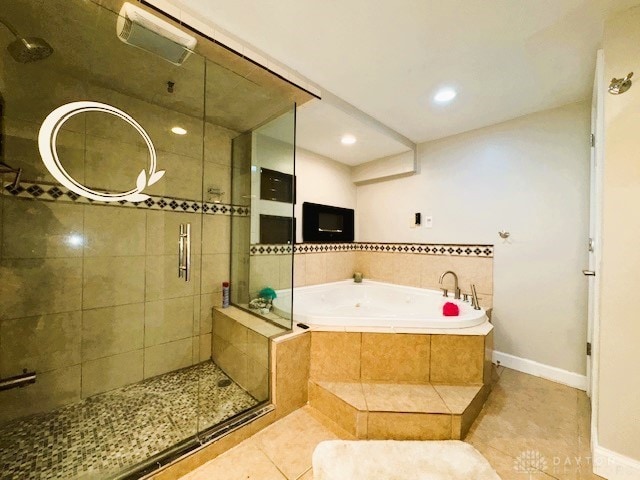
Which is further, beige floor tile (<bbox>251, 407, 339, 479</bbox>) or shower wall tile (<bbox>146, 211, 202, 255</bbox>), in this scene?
shower wall tile (<bbox>146, 211, 202, 255</bbox>)

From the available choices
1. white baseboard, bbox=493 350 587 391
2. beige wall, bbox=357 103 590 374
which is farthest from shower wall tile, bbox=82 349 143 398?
white baseboard, bbox=493 350 587 391

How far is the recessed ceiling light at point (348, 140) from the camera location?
2.53 m

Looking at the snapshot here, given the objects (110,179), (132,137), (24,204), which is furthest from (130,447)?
(132,137)

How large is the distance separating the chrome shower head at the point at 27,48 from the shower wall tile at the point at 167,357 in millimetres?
1964

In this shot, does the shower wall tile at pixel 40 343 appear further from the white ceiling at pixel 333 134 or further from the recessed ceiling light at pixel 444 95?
the recessed ceiling light at pixel 444 95

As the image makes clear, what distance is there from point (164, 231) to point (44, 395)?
3.97 feet

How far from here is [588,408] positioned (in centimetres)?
170

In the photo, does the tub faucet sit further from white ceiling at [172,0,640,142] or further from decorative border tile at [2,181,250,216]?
decorative border tile at [2,181,250,216]

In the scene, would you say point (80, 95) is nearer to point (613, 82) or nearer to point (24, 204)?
point (24, 204)

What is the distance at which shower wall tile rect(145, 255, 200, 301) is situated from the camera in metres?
1.93

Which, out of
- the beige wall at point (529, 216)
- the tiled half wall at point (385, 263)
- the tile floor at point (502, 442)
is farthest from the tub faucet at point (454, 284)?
the tile floor at point (502, 442)

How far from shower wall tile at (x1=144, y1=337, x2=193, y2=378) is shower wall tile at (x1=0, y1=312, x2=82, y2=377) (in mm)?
426

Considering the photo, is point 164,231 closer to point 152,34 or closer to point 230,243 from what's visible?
point 230,243

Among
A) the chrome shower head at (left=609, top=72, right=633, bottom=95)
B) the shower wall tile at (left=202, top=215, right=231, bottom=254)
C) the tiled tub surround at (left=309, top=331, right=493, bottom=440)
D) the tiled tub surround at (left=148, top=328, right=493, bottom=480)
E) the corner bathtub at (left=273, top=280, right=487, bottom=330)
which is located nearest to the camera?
the chrome shower head at (left=609, top=72, right=633, bottom=95)
